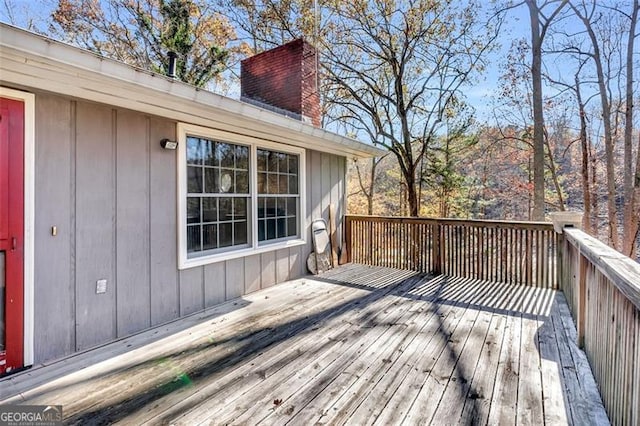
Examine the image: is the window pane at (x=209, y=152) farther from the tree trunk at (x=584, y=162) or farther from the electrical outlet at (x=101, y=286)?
the tree trunk at (x=584, y=162)

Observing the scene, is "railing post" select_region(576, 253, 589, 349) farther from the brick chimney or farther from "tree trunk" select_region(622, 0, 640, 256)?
"tree trunk" select_region(622, 0, 640, 256)

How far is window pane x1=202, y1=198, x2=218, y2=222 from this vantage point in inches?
155

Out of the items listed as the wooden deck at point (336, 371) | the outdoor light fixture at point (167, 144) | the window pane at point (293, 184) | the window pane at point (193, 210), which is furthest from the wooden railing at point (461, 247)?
the outdoor light fixture at point (167, 144)

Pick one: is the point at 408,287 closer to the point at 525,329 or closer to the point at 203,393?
the point at 525,329

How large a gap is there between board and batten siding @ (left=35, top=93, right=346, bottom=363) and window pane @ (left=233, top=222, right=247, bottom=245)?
1.86ft

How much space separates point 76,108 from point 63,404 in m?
2.33

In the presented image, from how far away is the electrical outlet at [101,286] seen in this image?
9.66 ft

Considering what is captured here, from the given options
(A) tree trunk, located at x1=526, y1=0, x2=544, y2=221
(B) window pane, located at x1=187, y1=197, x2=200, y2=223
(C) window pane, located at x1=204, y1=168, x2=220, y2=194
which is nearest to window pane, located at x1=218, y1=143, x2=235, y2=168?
(C) window pane, located at x1=204, y1=168, x2=220, y2=194

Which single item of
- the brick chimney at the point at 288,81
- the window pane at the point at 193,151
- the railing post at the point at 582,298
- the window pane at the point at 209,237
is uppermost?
the brick chimney at the point at 288,81

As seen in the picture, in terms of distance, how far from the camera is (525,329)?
3254mm

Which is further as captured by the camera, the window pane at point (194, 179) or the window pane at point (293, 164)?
the window pane at point (293, 164)

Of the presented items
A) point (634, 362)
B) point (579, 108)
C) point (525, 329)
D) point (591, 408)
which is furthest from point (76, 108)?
point (579, 108)

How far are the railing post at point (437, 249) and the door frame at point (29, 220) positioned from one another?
5232 millimetres

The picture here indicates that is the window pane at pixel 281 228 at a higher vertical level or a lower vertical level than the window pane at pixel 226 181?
lower
